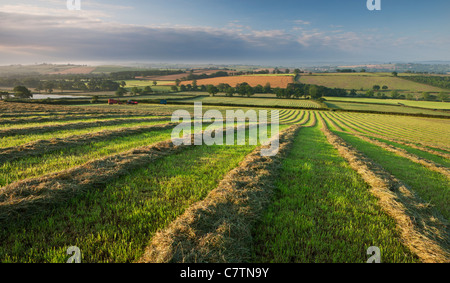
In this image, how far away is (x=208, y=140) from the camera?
12672 millimetres

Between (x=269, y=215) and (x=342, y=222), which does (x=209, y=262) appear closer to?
(x=269, y=215)

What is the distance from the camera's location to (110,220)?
398 centimetres

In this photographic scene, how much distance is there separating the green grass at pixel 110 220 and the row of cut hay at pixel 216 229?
1.21 feet

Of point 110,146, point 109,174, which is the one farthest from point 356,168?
point 110,146

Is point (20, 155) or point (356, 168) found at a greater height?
point (20, 155)

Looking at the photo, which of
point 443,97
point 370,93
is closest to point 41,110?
point 370,93

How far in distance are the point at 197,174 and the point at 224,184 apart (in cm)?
140

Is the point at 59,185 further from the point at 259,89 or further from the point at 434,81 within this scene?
the point at 434,81

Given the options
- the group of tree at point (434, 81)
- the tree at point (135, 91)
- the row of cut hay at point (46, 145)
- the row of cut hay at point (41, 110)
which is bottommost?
the row of cut hay at point (46, 145)

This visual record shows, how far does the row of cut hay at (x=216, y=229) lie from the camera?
121 inches

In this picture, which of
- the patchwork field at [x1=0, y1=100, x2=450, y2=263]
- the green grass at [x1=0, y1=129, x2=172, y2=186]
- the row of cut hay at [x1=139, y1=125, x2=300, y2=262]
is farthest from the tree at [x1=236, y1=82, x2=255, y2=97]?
the row of cut hay at [x1=139, y1=125, x2=300, y2=262]

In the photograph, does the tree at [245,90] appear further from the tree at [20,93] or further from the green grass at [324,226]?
the green grass at [324,226]

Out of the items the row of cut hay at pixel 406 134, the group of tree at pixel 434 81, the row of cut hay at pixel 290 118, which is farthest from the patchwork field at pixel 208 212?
the group of tree at pixel 434 81

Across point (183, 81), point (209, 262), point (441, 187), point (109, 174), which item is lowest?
point (441, 187)
